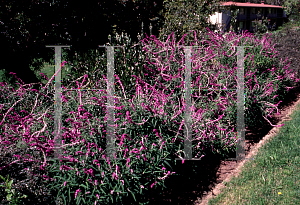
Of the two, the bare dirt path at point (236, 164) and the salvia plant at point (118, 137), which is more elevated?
the salvia plant at point (118, 137)

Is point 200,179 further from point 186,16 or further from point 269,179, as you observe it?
point 186,16

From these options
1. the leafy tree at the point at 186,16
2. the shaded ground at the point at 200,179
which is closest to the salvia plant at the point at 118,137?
the shaded ground at the point at 200,179

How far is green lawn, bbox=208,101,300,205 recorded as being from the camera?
12.0 feet

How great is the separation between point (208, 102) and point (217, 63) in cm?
108

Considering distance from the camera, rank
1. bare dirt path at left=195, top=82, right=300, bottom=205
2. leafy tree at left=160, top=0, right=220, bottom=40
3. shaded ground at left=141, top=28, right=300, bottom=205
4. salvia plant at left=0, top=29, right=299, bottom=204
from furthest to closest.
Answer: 1. leafy tree at left=160, top=0, right=220, bottom=40
2. bare dirt path at left=195, top=82, right=300, bottom=205
3. shaded ground at left=141, top=28, right=300, bottom=205
4. salvia plant at left=0, top=29, right=299, bottom=204

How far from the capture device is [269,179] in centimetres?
399

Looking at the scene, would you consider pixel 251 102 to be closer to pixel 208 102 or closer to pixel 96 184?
pixel 208 102

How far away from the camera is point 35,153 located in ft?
9.43

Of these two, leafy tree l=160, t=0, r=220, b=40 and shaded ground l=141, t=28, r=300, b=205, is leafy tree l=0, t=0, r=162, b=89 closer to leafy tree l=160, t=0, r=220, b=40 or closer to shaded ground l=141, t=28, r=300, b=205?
leafy tree l=160, t=0, r=220, b=40

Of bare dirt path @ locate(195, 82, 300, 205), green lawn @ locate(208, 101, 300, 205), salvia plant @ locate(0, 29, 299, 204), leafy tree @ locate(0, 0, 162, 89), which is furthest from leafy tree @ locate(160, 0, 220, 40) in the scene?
green lawn @ locate(208, 101, 300, 205)

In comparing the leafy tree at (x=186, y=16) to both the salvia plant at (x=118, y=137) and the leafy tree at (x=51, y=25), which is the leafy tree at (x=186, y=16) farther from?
the salvia plant at (x=118, y=137)

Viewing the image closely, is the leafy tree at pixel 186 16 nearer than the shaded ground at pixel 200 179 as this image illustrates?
No

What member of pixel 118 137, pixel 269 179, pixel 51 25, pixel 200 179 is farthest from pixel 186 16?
pixel 118 137

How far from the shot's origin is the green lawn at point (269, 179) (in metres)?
3.64
